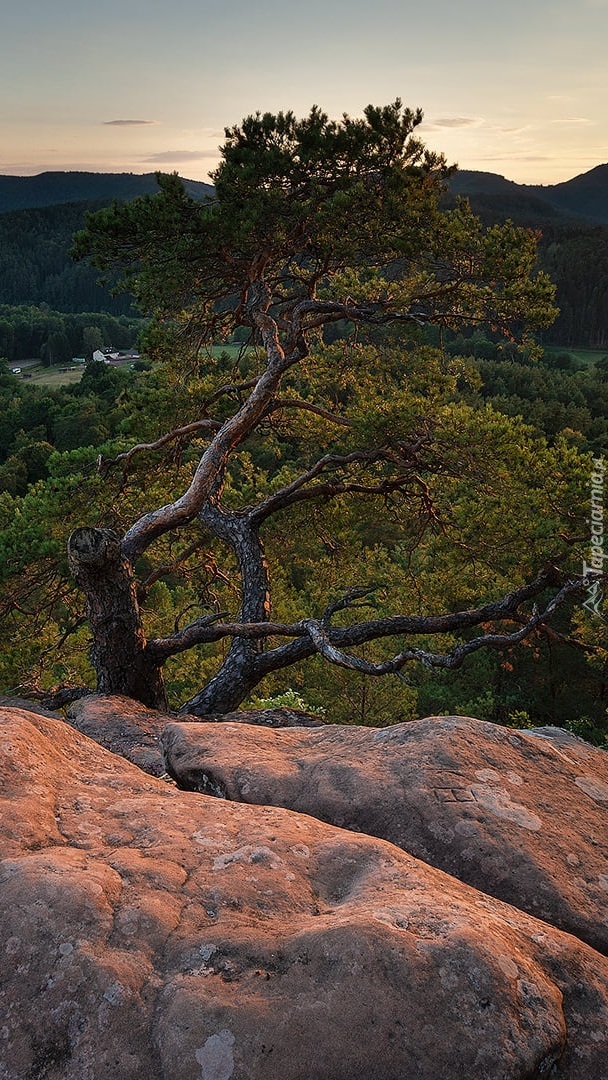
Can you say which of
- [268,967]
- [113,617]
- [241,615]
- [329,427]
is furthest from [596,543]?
[268,967]

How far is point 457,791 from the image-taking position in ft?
14.1

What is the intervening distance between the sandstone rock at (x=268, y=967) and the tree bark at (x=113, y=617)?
417 centimetres

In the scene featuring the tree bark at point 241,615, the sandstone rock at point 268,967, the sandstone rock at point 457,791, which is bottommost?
the tree bark at point 241,615

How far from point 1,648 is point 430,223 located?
10.0m

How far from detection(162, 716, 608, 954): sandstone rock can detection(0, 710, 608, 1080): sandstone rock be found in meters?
0.33

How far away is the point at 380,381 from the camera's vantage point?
12984 mm

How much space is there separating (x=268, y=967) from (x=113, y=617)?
19.8 ft

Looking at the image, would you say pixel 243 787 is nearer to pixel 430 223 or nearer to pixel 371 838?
pixel 371 838

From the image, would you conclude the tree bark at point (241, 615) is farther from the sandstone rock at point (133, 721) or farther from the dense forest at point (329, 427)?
the sandstone rock at point (133, 721)

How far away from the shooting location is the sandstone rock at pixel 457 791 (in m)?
3.78

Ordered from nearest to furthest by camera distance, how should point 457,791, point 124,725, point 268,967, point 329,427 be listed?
1. point 268,967
2. point 457,791
3. point 124,725
4. point 329,427

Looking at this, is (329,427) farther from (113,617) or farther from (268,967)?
(268,967)

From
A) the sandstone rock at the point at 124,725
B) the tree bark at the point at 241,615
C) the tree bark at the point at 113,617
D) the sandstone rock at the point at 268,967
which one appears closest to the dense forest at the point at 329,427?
the tree bark at the point at 241,615

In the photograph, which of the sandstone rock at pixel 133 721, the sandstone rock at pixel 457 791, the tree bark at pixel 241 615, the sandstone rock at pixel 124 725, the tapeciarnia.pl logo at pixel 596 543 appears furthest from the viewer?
the tree bark at pixel 241 615
